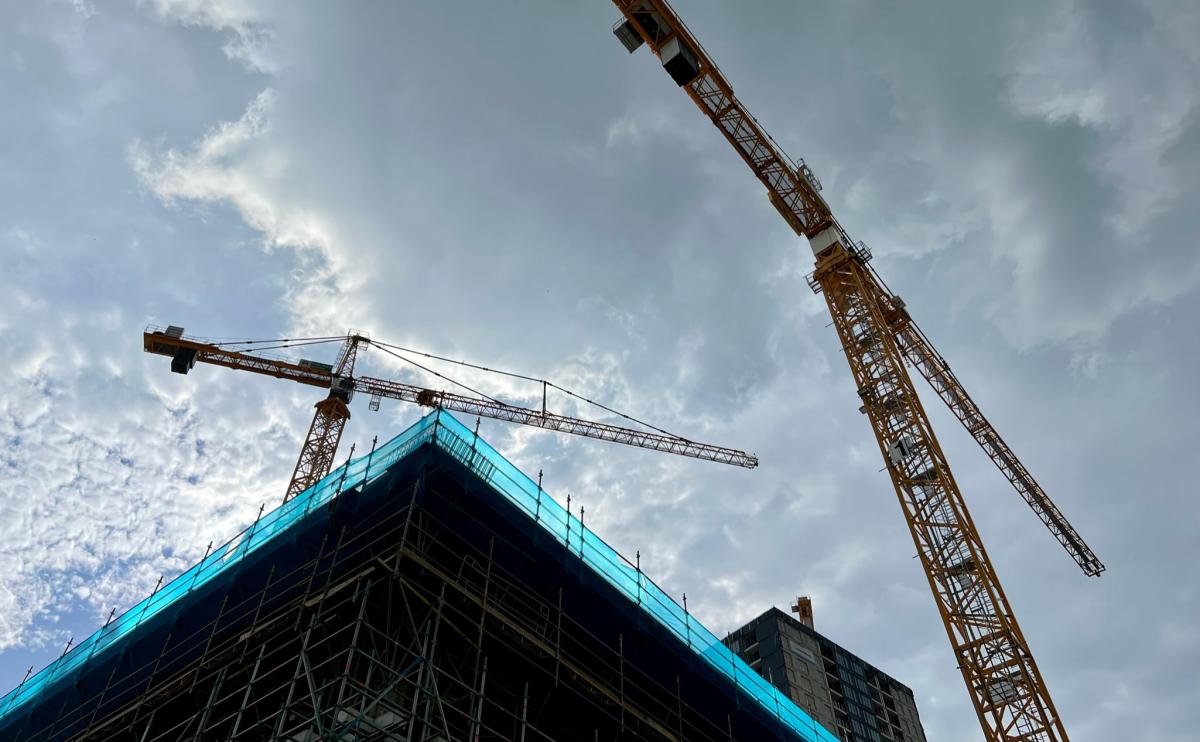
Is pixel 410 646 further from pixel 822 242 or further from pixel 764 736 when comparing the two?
pixel 822 242

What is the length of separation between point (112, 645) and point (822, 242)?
35965mm

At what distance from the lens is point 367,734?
15523 mm

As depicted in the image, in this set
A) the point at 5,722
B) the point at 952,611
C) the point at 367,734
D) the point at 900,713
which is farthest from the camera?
the point at 900,713

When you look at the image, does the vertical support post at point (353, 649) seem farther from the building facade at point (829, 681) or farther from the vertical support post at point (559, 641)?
the building facade at point (829, 681)

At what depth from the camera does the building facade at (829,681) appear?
7962 centimetres

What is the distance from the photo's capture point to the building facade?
79.6 meters

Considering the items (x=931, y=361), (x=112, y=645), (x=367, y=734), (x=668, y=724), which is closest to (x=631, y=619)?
(x=668, y=724)

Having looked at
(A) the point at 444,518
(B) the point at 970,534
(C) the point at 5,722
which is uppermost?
(B) the point at 970,534

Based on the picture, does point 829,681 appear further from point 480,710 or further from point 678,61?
point 480,710

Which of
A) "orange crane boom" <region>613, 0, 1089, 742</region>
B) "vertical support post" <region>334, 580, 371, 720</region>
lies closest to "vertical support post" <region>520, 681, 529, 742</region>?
"vertical support post" <region>334, 580, 371, 720</region>

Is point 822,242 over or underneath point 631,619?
over

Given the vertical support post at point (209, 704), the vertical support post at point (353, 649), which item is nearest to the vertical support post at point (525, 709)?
the vertical support post at point (353, 649)

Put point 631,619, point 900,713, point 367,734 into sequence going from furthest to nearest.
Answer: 1. point 900,713
2. point 631,619
3. point 367,734

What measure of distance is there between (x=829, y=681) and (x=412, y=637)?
73.7 meters
